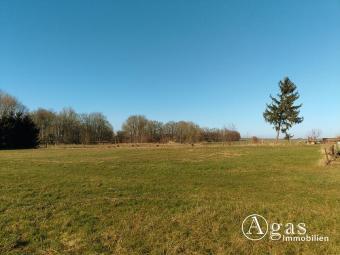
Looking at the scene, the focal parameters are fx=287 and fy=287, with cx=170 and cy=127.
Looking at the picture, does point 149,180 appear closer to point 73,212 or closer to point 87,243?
point 73,212

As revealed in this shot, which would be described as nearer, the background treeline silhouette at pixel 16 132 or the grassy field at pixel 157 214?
the grassy field at pixel 157 214

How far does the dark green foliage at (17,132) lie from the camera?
58500mm

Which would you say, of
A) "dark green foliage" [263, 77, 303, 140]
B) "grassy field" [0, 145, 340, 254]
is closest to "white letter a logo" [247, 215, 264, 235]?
"grassy field" [0, 145, 340, 254]

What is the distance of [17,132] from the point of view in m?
61.1

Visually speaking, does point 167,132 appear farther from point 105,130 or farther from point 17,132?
point 17,132

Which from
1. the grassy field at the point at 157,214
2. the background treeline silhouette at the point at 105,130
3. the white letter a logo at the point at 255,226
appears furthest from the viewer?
the background treeline silhouette at the point at 105,130

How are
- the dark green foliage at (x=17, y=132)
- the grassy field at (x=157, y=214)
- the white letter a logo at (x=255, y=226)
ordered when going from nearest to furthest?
the grassy field at (x=157, y=214) → the white letter a logo at (x=255, y=226) → the dark green foliage at (x=17, y=132)

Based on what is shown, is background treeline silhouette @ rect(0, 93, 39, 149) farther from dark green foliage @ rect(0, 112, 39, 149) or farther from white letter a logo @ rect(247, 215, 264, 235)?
white letter a logo @ rect(247, 215, 264, 235)

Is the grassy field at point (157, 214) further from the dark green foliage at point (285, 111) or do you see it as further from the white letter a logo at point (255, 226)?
the dark green foliage at point (285, 111)

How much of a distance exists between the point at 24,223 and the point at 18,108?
76287mm

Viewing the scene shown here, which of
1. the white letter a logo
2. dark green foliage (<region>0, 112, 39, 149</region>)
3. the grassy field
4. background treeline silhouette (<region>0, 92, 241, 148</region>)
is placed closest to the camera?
the grassy field

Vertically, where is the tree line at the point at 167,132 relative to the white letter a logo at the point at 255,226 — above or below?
above

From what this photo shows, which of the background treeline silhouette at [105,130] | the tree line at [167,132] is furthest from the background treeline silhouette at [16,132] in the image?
the tree line at [167,132]

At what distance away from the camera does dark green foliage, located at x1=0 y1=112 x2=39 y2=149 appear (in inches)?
2303
